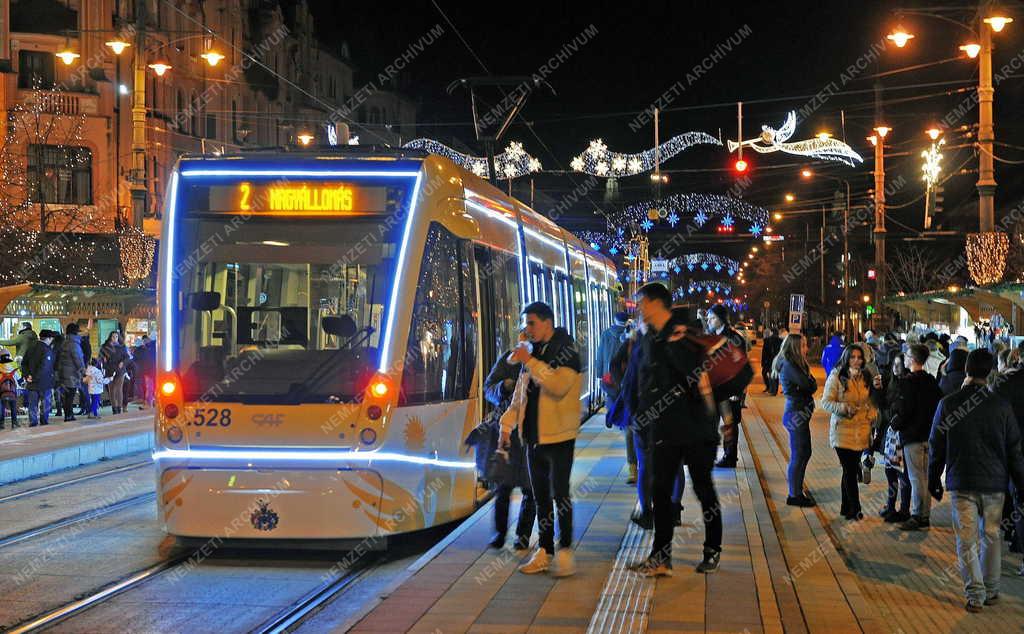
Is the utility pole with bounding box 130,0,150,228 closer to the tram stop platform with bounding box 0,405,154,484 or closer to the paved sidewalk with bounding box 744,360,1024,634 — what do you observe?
the tram stop platform with bounding box 0,405,154,484

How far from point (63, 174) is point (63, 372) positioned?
2191cm

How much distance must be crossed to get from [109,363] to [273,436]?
16.6 m

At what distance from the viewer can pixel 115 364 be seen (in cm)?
2472

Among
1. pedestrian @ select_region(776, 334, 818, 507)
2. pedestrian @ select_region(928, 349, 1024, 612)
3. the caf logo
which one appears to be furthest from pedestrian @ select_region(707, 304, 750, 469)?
the caf logo

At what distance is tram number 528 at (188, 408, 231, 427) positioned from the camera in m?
9.66

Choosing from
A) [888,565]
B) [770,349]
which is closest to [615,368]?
[888,565]

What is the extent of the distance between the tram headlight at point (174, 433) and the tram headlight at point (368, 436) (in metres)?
1.46

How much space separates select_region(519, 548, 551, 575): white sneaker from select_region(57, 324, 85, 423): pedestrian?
15936 mm

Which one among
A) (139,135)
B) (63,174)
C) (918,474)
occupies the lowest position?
(918,474)

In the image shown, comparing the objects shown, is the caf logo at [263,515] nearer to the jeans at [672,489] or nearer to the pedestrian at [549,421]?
the pedestrian at [549,421]

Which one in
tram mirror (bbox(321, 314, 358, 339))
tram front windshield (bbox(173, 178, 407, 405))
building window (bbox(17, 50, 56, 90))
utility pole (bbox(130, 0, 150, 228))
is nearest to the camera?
tram front windshield (bbox(173, 178, 407, 405))

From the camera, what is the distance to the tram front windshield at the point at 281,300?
32.0ft

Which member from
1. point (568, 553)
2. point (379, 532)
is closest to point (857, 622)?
point (568, 553)

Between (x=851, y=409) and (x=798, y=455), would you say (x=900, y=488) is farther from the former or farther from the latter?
(x=851, y=409)
